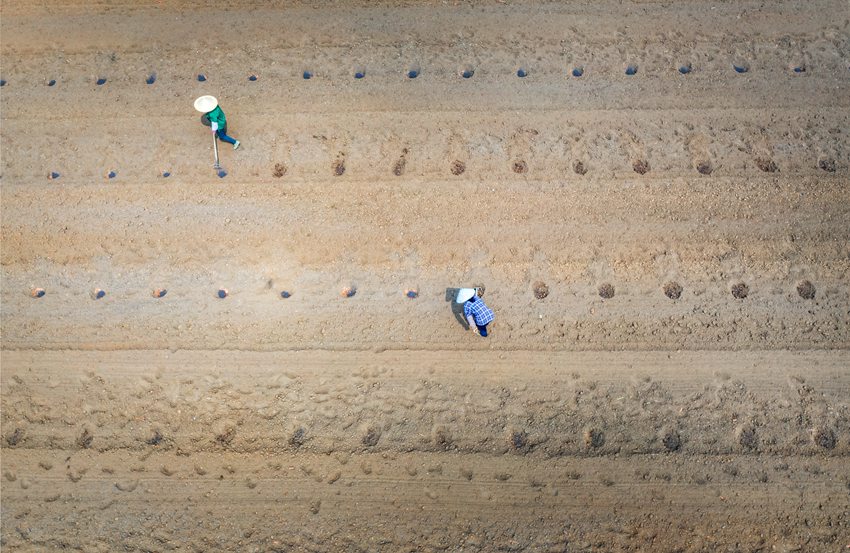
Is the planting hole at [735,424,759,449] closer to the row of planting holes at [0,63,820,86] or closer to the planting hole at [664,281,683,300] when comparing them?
the planting hole at [664,281,683,300]

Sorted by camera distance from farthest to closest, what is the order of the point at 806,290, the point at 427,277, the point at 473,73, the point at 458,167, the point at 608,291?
the point at 473,73
the point at 458,167
the point at 427,277
the point at 608,291
the point at 806,290

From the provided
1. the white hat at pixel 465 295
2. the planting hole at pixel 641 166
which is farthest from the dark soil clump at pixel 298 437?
the planting hole at pixel 641 166

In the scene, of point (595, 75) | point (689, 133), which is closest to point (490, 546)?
point (689, 133)

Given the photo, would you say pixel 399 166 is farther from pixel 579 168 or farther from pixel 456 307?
pixel 579 168

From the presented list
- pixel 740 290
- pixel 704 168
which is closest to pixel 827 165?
pixel 704 168

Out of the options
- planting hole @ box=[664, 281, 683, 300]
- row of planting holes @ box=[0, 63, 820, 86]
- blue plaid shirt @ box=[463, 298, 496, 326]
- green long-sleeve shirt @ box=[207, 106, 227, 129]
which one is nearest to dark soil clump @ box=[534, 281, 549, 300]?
blue plaid shirt @ box=[463, 298, 496, 326]
